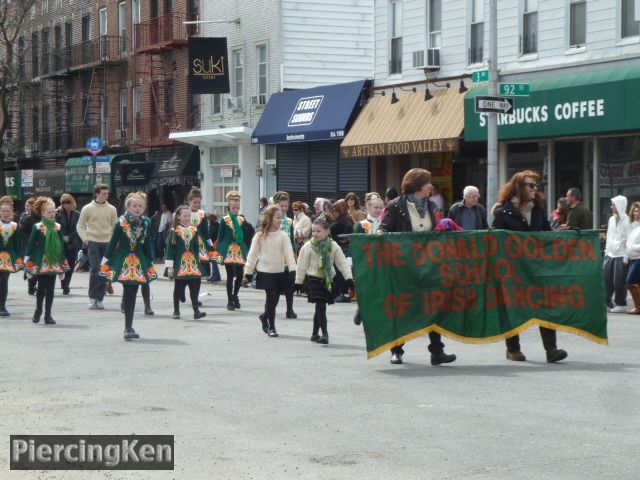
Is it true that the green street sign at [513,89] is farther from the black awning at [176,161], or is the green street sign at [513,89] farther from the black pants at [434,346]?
the black awning at [176,161]

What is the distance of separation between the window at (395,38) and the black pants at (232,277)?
12174mm

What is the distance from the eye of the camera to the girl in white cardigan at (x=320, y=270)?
587 inches

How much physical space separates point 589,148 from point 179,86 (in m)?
21.1

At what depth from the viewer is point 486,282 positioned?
1311cm

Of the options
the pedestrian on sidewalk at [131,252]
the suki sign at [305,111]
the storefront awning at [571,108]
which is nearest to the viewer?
the pedestrian on sidewalk at [131,252]

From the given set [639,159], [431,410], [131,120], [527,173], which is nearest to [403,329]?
[527,173]

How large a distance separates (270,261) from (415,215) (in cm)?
318

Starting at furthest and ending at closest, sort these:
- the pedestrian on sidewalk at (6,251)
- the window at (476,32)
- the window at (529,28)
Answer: the window at (476,32), the window at (529,28), the pedestrian on sidewalk at (6,251)

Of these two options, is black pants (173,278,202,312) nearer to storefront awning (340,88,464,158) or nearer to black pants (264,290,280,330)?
black pants (264,290,280,330)

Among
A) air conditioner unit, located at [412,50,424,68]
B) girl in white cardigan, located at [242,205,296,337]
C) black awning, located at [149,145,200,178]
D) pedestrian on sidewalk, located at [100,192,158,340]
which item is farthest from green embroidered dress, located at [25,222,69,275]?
black awning, located at [149,145,200,178]

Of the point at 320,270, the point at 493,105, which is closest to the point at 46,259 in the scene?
the point at 320,270

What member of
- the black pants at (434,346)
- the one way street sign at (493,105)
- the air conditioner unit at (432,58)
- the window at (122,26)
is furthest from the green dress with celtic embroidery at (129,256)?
the window at (122,26)

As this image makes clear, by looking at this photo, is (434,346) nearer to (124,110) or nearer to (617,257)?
(617,257)

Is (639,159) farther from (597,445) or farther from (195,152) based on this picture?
(195,152)
